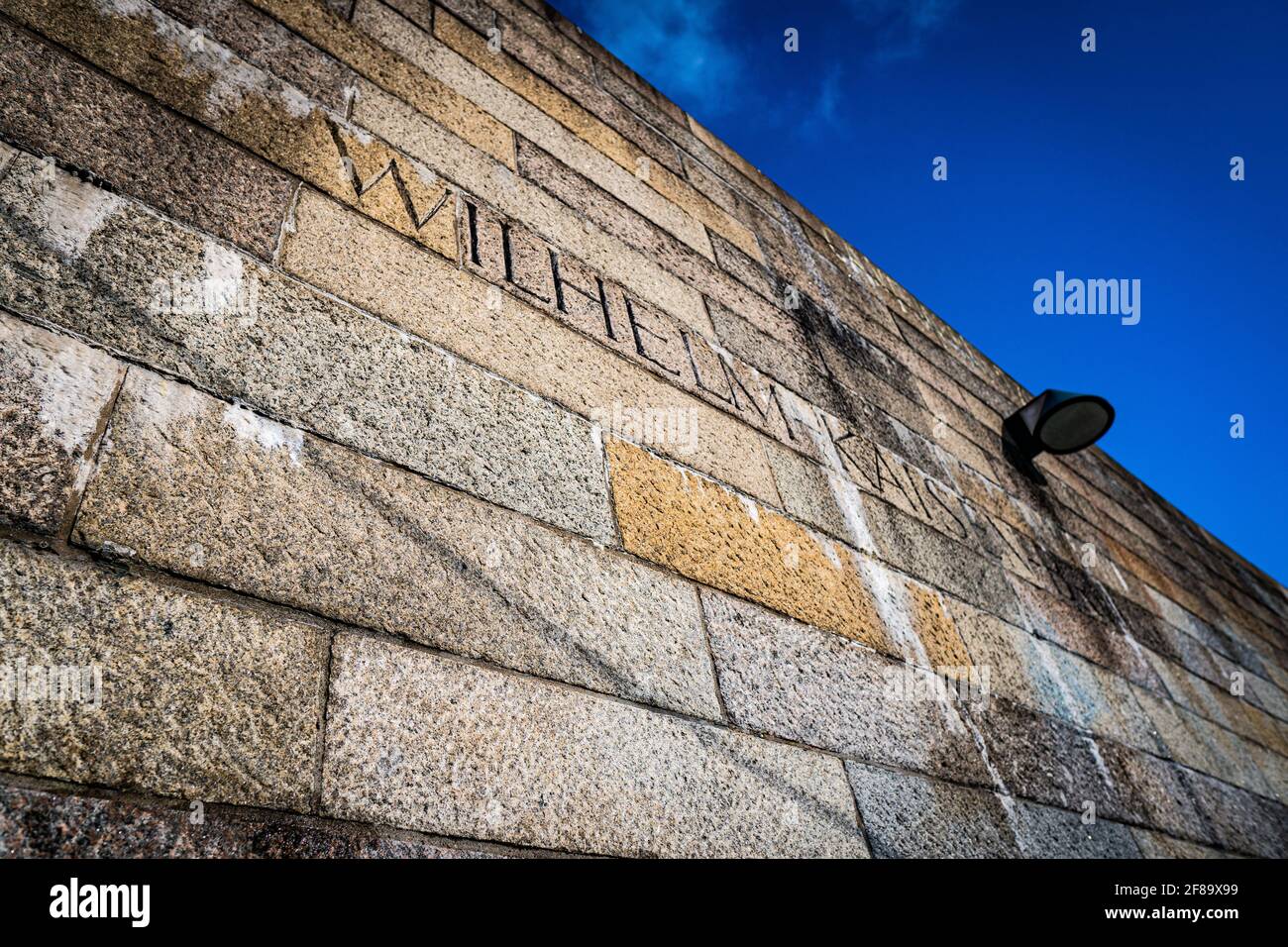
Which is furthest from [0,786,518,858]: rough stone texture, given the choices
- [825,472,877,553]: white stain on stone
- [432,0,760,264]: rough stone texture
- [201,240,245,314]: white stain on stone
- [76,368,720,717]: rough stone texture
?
[432,0,760,264]: rough stone texture

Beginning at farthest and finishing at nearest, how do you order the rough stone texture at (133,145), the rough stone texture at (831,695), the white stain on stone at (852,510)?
the white stain on stone at (852,510) < the rough stone texture at (831,695) < the rough stone texture at (133,145)

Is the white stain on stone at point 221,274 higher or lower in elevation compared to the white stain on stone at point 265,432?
higher

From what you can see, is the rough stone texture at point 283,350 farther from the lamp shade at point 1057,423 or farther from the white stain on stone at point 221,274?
the lamp shade at point 1057,423

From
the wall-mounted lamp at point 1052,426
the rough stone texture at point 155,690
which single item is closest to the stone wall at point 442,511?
the rough stone texture at point 155,690

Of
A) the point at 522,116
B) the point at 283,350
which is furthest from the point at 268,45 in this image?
the point at 283,350

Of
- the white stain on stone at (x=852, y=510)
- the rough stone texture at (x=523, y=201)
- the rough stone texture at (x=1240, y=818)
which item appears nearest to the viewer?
the rough stone texture at (x=523, y=201)

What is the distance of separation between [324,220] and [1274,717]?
5464 millimetres

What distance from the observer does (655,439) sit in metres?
1.78

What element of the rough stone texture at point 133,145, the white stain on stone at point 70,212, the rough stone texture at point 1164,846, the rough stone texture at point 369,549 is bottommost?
the rough stone texture at point 1164,846

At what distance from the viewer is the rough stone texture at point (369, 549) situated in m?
0.96

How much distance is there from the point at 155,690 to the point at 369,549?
0.34 m

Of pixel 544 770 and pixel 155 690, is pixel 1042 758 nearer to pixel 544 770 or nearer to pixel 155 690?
pixel 544 770

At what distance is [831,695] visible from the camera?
5.40 feet
